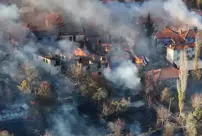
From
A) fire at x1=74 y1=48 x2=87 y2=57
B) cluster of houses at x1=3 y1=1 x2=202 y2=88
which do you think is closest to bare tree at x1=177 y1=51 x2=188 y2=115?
cluster of houses at x1=3 y1=1 x2=202 y2=88

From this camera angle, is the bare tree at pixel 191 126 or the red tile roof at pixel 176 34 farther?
the red tile roof at pixel 176 34

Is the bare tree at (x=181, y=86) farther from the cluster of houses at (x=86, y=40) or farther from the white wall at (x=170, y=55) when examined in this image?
the white wall at (x=170, y=55)

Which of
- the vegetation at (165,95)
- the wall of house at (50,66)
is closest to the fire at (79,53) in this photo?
the wall of house at (50,66)

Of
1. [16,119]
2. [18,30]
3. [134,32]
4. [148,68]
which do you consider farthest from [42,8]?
[16,119]

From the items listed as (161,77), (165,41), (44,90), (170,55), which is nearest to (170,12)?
(165,41)

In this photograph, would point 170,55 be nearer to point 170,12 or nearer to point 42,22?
point 170,12

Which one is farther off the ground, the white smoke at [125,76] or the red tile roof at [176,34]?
the red tile roof at [176,34]
